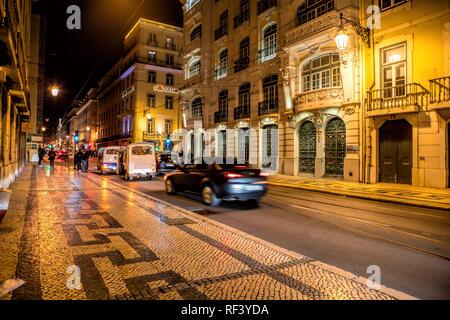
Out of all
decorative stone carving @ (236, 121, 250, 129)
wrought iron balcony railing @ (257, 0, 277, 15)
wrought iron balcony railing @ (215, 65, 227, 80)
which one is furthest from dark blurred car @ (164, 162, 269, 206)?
wrought iron balcony railing @ (215, 65, 227, 80)

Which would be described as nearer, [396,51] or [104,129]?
[396,51]

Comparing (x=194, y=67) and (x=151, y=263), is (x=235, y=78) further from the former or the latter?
(x=151, y=263)

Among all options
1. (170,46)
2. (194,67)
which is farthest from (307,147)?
(170,46)

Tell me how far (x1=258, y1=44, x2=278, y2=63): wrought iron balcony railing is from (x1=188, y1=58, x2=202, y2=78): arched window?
413 inches

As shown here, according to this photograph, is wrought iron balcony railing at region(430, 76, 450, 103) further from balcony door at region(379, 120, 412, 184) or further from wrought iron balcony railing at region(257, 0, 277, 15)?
wrought iron balcony railing at region(257, 0, 277, 15)

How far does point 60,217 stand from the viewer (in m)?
7.06

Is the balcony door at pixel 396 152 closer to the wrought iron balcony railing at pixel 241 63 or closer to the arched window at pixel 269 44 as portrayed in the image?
the arched window at pixel 269 44

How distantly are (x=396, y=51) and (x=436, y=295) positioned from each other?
652 inches

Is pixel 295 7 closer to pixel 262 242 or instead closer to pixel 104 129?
pixel 262 242

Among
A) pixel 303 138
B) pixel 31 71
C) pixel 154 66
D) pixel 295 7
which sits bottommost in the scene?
pixel 303 138

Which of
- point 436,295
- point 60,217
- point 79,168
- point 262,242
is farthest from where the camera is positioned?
point 79,168

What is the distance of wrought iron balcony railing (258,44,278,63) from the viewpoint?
2357 cm
